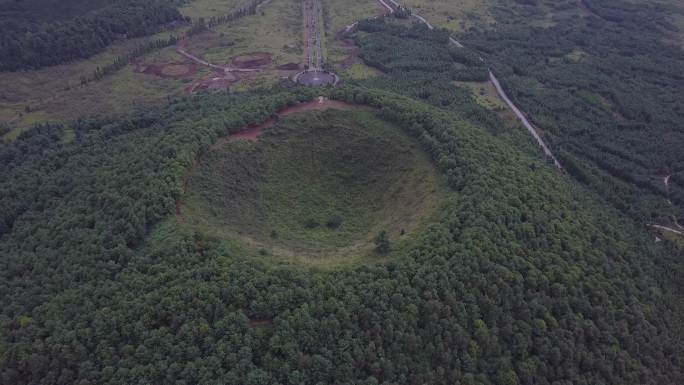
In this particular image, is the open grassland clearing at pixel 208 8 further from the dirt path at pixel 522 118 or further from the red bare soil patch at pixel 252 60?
the dirt path at pixel 522 118

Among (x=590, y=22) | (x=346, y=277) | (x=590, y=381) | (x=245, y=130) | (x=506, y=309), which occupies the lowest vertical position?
(x=590, y=381)

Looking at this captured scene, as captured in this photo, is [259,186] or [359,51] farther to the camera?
[359,51]

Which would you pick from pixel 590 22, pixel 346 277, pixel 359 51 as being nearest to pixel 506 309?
pixel 346 277

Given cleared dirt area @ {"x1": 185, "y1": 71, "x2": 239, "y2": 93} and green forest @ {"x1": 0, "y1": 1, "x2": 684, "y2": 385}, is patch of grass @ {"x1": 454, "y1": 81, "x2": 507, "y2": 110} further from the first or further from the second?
cleared dirt area @ {"x1": 185, "y1": 71, "x2": 239, "y2": 93}

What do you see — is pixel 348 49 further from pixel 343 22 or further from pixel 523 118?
pixel 523 118

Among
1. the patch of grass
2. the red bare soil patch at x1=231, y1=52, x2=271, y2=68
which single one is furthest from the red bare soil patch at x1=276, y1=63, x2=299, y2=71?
the patch of grass

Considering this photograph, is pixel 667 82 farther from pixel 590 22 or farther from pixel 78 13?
pixel 78 13

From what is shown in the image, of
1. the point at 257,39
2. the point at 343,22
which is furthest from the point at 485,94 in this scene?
the point at 257,39
